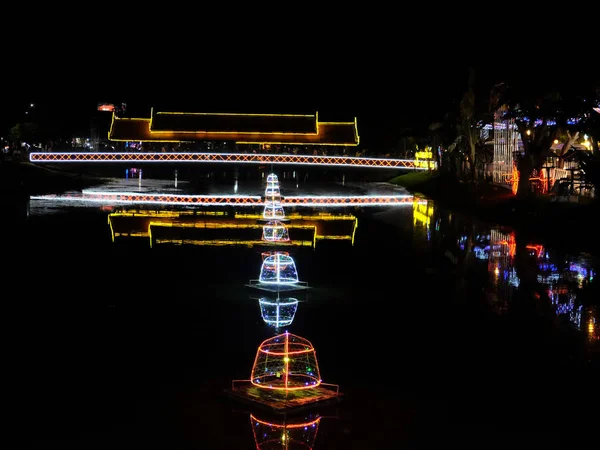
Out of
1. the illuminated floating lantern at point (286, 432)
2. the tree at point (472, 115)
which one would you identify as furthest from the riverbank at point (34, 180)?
the illuminated floating lantern at point (286, 432)

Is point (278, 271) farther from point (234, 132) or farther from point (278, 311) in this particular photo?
point (234, 132)

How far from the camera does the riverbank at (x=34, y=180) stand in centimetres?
6694

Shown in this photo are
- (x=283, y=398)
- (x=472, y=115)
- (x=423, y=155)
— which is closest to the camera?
(x=283, y=398)

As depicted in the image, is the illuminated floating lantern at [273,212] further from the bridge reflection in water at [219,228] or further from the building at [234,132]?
the building at [234,132]

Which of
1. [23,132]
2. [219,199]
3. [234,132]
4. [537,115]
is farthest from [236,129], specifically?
[537,115]

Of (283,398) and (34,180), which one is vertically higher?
(283,398)

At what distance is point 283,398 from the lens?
40.8 ft

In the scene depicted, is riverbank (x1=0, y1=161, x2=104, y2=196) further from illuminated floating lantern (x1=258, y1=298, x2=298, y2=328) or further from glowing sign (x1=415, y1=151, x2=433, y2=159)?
illuminated floating lantern (x1=258, y1=298, x2=298, y2=328)

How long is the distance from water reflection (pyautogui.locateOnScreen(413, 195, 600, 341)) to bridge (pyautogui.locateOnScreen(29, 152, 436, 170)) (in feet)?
162

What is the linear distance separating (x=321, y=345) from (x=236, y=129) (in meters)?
90.9

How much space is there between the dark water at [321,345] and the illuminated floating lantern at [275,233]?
369 cm

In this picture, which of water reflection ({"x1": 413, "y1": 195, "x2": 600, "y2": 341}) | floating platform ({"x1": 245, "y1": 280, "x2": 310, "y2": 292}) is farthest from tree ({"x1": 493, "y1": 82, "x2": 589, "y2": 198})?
floating platform ({"x1": 245, "y1": 280, "x2": 310, "y2": 292})

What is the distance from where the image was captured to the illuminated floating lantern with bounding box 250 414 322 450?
11.2m

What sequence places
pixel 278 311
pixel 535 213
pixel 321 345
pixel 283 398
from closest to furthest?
pixel 283 398 < pixel 321 345 < pixel 278 311 < pixel 535 213
